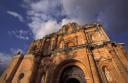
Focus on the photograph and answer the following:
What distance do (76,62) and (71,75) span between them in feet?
5.43

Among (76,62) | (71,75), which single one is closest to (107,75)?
(76,62)

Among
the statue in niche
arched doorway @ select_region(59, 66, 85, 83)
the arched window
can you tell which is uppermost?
the arched window

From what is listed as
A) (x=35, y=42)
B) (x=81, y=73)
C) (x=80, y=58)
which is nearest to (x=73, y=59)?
(x=80, y=58)

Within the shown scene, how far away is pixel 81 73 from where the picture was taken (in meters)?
13.7

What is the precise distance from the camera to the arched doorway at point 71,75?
13698 mm

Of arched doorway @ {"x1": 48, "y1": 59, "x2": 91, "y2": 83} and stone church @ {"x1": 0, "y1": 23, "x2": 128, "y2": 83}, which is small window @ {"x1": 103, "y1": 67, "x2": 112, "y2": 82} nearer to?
stone church @ {"x1": 0, "y1": 23, "x2": 128, "y2": 83}

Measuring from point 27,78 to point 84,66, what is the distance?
677 cm

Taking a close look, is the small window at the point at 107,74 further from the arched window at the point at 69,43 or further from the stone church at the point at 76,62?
the arched window at the point at 69,43

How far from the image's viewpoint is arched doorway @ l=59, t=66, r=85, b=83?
44.9 ft

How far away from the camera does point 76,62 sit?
1421cm

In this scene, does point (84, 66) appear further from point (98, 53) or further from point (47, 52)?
point (47, 52)

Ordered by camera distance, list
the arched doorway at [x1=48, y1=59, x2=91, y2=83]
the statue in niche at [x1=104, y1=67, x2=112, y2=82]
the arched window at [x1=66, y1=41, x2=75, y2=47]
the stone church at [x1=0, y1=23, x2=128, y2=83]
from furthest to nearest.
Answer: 1. the arched window at [x1=66, y1=41, x2=75, y2=47]
2. the arched doorway at [x1=48, y1=59, x2=91, y2=83]
3. the stone church at [x1=0, y1=23, x2=128, y2=83]
4. the statue in niche at [x1=104, y1=67, x2=112, y2=82]

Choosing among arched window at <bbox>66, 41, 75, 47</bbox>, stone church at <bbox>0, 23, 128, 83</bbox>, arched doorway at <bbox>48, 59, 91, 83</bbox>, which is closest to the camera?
stone church at <bbox>0, 23, 128, 83</bbox>

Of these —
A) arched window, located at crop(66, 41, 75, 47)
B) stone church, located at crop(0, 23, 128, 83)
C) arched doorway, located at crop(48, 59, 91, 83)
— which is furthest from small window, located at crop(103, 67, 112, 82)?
arched window, located at crop(66, 41, 75, 47)
